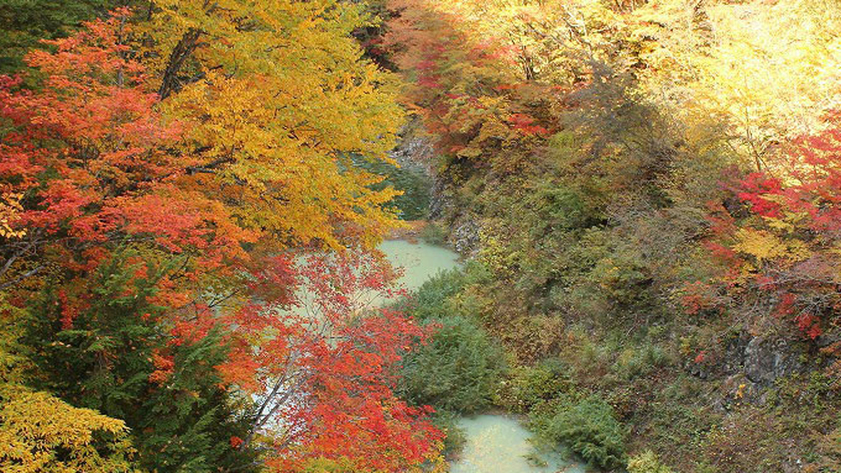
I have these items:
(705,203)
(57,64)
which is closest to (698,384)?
(705,203)

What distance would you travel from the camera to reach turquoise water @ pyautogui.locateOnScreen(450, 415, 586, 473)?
35.1 ft

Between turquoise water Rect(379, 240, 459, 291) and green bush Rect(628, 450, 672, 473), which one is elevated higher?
green bush Rect(628, 450, 672, 473)

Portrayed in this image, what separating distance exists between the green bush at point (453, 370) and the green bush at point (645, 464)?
3.26 metres

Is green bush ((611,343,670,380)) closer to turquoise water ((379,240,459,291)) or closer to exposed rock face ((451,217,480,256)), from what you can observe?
turquoise water ((379,240,459,291))

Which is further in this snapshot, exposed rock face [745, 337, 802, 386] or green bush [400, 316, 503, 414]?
green bush [400, 316, 503, 414]

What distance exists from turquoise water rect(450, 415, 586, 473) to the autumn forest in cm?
8

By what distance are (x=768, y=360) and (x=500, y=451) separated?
15.3 ft

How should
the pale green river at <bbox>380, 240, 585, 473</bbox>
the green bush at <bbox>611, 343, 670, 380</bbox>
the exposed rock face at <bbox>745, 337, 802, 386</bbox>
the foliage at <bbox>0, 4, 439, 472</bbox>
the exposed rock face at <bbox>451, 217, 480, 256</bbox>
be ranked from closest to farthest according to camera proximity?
the foliage at <bbox>0, 4, 439, 472</bbox> < the exposed rock face at <bbox>745, 337, 802, 386</bbox> < the pale green river at <bbox>380, 240, 585, 473</bbox> < the green bush at <bbox>611, 343, 670, 380</bbox> < the exposed rock face at <bbox>451, 217, 480, 256</bbox>

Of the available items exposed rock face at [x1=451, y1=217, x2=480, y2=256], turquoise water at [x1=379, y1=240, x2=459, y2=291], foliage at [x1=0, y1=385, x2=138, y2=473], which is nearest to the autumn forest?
foliage at [x1=0, y1=385, x2=138, y2=473]

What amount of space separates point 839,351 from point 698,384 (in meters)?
2.32

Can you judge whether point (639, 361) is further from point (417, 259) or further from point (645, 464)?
point (417, 259)

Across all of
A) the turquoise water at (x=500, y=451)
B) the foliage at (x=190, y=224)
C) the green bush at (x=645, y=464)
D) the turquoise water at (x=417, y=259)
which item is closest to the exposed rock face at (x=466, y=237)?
the turquoise water at (x=417, y=259)

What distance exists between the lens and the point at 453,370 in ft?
41.9

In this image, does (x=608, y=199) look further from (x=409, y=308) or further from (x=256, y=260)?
(x=256, y=260)
